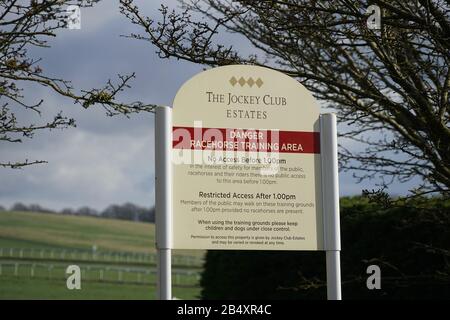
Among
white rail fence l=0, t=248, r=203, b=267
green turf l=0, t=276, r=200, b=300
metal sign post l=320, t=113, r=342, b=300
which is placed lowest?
green turf l=0, t=276, r=200, b=300

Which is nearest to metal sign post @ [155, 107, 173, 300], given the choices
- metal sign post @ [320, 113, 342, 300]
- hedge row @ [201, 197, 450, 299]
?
metal sign post @ [320, 113, 342, 300]

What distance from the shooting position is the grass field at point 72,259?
35312mm

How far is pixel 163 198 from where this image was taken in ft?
21.3

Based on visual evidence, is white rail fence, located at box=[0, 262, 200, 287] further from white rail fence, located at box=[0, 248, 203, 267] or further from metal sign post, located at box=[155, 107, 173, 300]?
metal sign post, located at box=[155, 107, 173, 300]

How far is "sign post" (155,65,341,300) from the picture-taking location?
21.4 ft

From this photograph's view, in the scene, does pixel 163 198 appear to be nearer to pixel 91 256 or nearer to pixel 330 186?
pixel 330 186

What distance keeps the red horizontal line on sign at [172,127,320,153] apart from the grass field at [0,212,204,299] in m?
26.1

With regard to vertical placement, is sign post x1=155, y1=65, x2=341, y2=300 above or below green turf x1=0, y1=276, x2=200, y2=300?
above

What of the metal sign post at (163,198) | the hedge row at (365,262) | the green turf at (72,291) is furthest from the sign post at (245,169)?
the green turf at (72,291)

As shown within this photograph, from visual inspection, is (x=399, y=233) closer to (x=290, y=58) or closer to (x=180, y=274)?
(x=290, y=58)

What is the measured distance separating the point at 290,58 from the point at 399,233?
13.0 feet

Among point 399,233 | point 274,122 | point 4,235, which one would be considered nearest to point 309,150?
point 274,122

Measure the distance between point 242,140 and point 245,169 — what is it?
23 centimetres

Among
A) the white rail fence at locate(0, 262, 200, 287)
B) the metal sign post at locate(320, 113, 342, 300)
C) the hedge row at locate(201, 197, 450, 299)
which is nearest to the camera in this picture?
the metal sign post at locate(320, 113, 342, 300)
